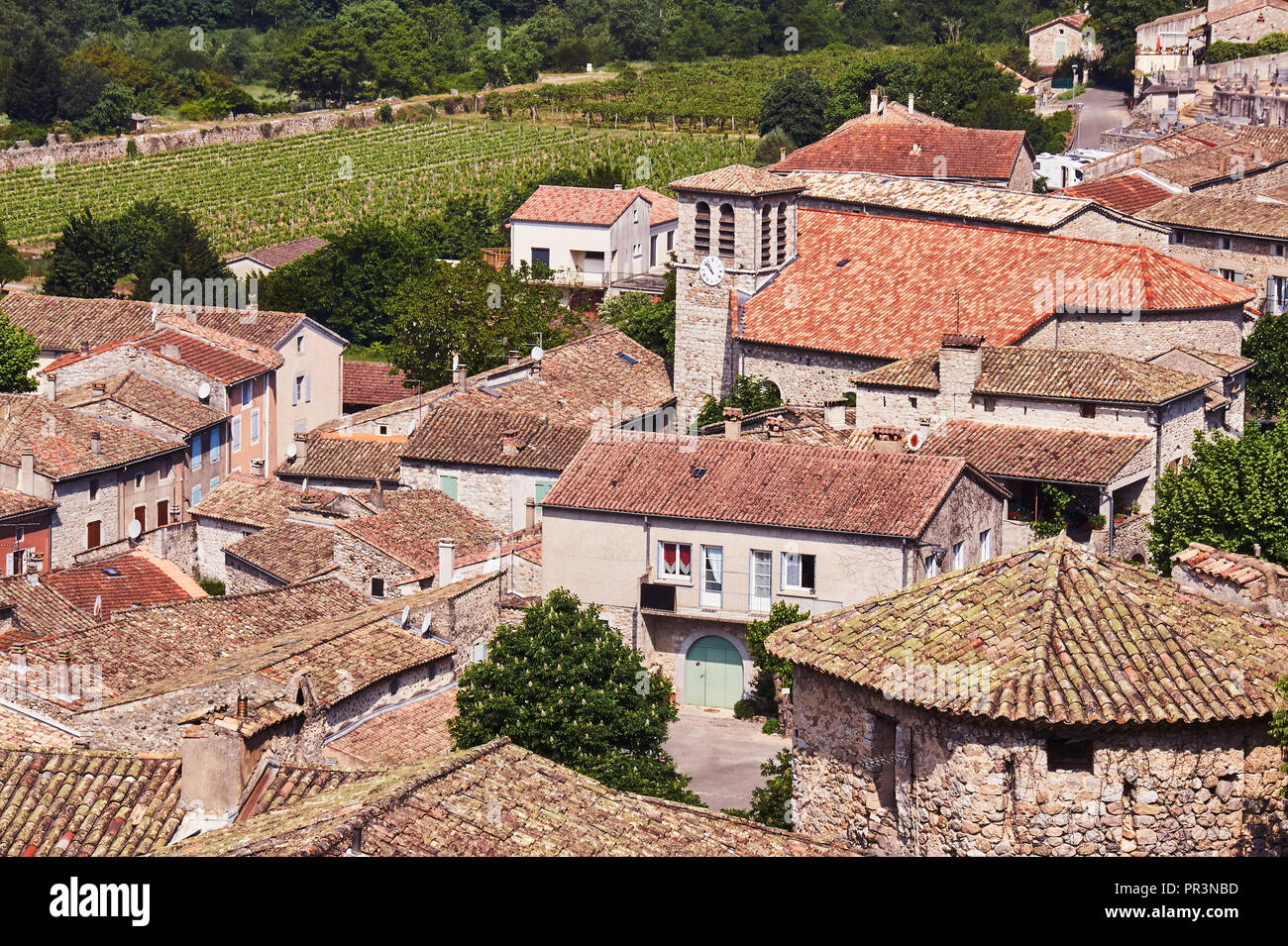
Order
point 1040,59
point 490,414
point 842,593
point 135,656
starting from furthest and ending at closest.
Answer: point 1040,59 → point 490,414 → point 842,593 → point 135,656

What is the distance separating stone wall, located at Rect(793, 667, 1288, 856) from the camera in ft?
51.2

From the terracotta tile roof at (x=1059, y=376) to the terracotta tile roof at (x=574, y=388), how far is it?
308 inches

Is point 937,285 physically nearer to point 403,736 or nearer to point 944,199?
point 944,199

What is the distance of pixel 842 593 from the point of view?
39250mm

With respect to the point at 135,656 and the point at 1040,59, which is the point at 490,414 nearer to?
the point at 135,656

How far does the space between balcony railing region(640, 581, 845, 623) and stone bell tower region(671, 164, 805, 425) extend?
1507 centimetres

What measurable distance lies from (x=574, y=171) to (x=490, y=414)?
155 feet

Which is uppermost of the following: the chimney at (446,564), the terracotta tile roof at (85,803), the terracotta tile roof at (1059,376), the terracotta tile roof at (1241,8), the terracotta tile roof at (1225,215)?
the terracotta tile roof at (1241,8)

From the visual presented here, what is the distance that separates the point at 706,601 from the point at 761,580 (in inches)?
45.1

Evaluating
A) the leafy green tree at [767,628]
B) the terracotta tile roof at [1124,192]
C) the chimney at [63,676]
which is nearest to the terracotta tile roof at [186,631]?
the chimney at [63,676]

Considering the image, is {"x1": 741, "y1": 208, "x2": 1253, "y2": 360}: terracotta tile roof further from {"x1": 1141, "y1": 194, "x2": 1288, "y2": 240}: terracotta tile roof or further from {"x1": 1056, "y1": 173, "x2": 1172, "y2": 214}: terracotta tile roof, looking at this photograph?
{"x1": 1056, "y1": 173, "x2": 1172, "y2": 214}: terracotta tile roof

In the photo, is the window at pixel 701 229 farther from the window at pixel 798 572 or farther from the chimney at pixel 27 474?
the chimney at pixel 27 474

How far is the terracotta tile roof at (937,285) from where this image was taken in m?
51.9
